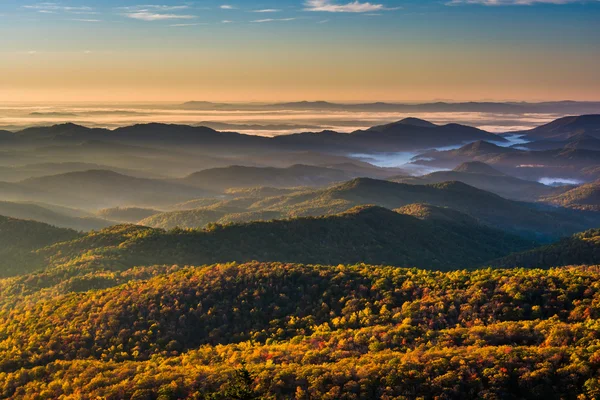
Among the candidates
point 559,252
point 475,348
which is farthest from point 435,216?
point 475,348

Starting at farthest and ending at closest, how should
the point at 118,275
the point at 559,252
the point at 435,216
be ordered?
1. the point at 435,216
2. the point at 559,252
3. the point at 118,275

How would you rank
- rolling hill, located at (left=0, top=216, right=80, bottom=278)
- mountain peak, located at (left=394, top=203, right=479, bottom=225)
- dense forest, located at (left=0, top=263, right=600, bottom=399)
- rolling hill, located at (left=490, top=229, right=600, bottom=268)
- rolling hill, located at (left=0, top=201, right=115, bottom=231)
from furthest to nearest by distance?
rolling hill, located at (left=0, top=201, right=115, bottom=231) → mountain peak, located at (left=394, top=203, right=479, bottom=225) → rolling hill, located at (left=490, top=229, right=600, bottom=268) → rolling hill, located at (left=0, top=216, right=80, bottom=278) → dense forest, located at (left=0, top=263, right=600, bottom=399)

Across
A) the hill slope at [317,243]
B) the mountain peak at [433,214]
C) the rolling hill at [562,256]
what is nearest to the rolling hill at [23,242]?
the hill slope at [317,243]

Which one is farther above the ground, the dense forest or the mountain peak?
the dense forest

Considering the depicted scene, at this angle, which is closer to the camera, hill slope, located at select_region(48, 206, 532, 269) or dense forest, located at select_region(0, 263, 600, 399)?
dense forest, located at select_region(0, 263, 600, 399)

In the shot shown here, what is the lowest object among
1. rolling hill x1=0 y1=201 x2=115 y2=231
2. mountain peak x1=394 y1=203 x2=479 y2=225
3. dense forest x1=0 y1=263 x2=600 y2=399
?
rolling hill x1=0 y1=201 x2=115 y2=231

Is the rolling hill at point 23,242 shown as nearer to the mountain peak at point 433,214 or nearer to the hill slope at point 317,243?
the hill slope at point 317,243

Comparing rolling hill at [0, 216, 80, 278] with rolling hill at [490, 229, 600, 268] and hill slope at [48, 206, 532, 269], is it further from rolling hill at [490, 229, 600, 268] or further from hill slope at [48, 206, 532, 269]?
rolling hill at [490, 229, 600, 268]

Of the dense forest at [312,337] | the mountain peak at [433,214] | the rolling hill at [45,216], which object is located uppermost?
the dense forest at [312,337]

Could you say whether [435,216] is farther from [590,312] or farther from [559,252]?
[590,312]

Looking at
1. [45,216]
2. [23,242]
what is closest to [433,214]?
[23,242]

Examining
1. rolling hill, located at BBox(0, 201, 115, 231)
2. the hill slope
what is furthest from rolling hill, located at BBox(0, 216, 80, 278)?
rolling hill, located at BBox(0, 201, 115, 231)
